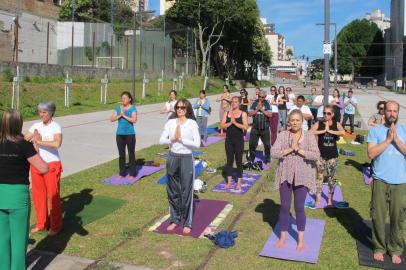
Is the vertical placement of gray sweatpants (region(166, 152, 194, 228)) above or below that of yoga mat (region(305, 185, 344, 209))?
above

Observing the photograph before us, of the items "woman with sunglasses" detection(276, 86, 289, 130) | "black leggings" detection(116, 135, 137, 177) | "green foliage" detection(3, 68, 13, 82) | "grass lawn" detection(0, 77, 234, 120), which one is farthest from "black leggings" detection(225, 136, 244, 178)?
"green foliage" detection(3, 68, 13, 82)

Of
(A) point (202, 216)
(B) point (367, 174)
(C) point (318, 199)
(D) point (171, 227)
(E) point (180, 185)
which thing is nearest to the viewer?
(E) point (180, 185)

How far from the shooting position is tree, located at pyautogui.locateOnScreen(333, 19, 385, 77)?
105 meters

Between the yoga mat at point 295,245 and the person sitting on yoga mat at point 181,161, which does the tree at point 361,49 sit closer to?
the yoga mat at point 295,245

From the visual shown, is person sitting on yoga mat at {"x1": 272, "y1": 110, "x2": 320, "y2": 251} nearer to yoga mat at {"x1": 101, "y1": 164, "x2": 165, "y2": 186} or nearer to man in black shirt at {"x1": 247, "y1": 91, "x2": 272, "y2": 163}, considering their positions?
yoga mat at {"x1": 101, "y1": 164, "x2": 165, "y2": 186}

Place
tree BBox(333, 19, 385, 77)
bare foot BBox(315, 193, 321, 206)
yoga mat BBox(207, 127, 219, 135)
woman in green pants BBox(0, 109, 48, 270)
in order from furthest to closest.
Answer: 1. tree BBox(333, 19, 385, 77)
2. yoga mat BBox(207, 127, 219, 135)
3. bare foot BBox(315, 193, 321, 206)
4. woman in green pants BBox(0, 109, 48, 270)

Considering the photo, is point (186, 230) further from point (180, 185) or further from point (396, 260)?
point (396, 260)

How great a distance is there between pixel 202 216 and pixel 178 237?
975 mm

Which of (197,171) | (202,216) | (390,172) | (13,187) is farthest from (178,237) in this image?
(197,171)

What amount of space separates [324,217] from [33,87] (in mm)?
21509

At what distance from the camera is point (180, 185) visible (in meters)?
6.22

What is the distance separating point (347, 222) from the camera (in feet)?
22.5

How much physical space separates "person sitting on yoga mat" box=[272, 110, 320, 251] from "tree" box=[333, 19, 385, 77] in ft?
339

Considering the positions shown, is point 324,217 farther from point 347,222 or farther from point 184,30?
point 184,30
